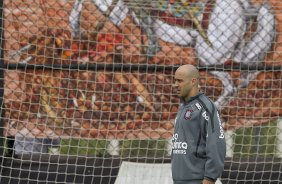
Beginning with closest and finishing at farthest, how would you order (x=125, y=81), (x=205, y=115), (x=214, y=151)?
Result: (x=214, y=151)
(x=205, y=115)
(x=125, y=81)

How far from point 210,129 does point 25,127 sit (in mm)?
2519

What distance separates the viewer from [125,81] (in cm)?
604

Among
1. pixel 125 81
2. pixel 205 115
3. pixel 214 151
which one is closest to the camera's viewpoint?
pixel 214 151

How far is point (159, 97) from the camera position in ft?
19.8

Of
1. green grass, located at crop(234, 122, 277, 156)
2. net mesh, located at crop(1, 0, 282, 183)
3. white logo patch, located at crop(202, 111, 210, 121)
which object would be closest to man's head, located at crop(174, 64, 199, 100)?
white logo patch, located at crop(202, 111, 210, 121)

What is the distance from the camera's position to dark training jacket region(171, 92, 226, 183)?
151 inches

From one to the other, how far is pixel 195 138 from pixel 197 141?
21mm

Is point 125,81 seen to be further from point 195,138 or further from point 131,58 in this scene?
point 195,138

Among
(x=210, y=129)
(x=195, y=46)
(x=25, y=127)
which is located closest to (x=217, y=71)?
(x=195, y=46)

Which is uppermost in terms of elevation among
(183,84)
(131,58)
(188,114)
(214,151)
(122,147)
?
(131,58)

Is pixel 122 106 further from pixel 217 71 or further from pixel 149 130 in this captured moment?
pixel 217 71

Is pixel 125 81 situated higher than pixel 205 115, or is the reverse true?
pixel 125 81

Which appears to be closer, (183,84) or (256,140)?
(183,84)

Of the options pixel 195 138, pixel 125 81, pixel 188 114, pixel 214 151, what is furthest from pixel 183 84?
pixel 125 81
